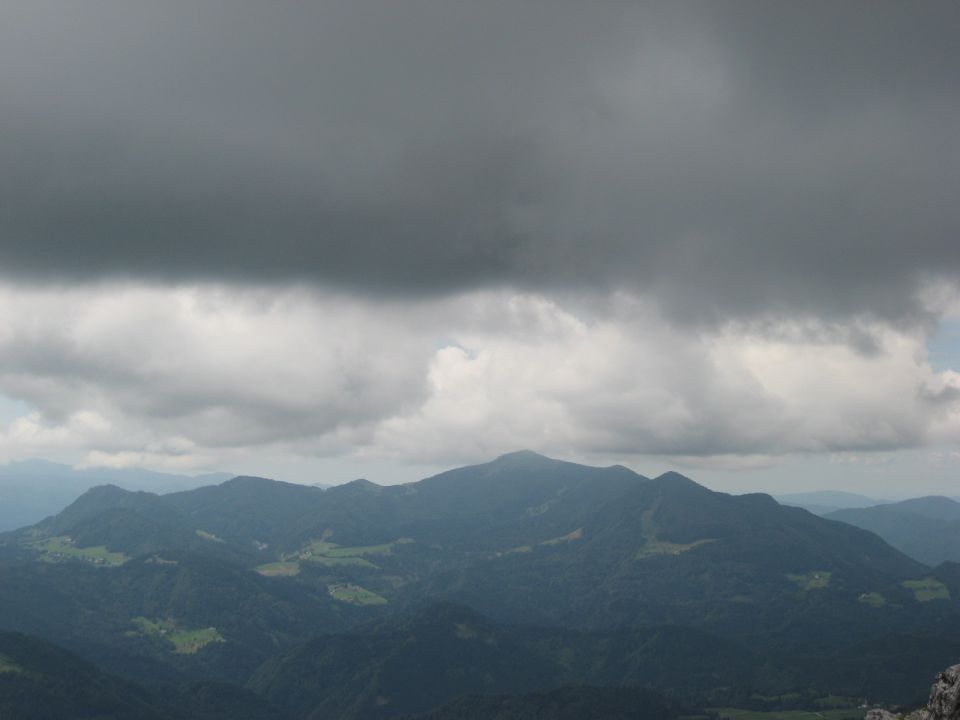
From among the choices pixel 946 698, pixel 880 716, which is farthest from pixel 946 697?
pixel 880 716

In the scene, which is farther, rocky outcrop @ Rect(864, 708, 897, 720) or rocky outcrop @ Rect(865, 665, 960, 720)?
rocky outcrop @ Rect(864, 708, 897, 720)

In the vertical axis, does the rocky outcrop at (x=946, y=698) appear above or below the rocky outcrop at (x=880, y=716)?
above

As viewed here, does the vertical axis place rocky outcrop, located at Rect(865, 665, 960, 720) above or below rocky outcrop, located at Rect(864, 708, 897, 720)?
above

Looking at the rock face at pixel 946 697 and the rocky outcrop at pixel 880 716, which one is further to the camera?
the rocky outcrop at pixel 880 716

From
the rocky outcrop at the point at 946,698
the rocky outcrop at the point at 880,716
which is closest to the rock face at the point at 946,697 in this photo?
the rocky outcrop at the point at 946,698

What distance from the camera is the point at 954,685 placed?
162 ft

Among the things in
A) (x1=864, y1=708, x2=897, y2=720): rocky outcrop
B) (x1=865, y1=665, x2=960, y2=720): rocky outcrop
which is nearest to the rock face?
(x1=865, y1=665, x2=960, y2=720): rocky outcrop

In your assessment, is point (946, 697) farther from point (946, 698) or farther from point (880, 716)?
point (880, 716)

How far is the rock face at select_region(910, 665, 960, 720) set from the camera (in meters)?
49.0

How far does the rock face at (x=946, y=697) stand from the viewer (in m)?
49.0

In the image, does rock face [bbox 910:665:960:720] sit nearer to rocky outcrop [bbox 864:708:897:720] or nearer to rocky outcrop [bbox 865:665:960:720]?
rocky outcrop [bbox 865:665:960:720]

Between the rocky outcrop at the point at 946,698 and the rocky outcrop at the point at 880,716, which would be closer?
the rocky outcrop at the point at 946,698

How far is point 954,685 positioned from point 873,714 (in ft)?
91.0

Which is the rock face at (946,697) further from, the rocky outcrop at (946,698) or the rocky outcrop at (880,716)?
the rocky outcrop at (880,716)
